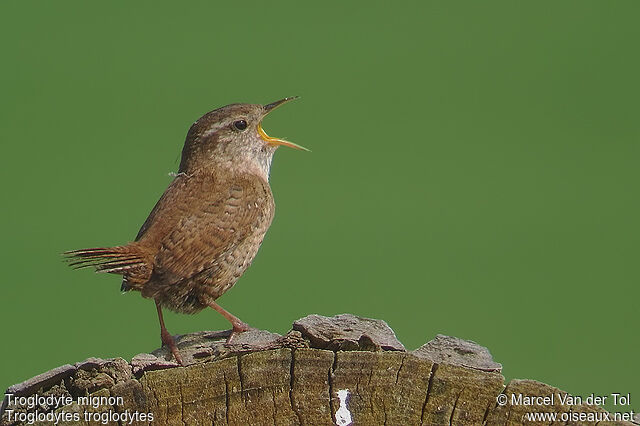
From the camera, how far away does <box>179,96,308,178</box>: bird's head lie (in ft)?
17.2

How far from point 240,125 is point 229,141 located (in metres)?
0.18

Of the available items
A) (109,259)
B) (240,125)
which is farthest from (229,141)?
(109,259)

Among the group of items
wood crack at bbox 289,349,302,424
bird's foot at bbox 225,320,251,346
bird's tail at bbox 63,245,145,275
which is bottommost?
wood crack at bbox 289,349,302,424

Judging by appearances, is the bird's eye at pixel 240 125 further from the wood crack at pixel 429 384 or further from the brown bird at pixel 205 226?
the wood crack at pixel 429 384

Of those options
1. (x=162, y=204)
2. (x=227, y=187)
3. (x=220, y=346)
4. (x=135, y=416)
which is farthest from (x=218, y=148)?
(x=135, y=416)

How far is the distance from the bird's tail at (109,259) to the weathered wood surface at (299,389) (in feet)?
3.59

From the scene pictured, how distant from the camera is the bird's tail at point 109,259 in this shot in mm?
3881

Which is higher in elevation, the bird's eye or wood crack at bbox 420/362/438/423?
the bird's eye

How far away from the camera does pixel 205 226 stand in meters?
4.51

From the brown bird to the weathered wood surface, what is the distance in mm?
684

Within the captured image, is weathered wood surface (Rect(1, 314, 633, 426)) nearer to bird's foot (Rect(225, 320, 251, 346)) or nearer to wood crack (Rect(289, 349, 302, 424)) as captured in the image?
wood crack (Rect(289, 349, 302, 424))

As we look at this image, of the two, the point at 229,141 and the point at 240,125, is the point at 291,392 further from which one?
the point at 240,125

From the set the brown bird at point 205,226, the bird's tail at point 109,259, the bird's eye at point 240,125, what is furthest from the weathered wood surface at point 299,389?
the bird's eye at point 240,125

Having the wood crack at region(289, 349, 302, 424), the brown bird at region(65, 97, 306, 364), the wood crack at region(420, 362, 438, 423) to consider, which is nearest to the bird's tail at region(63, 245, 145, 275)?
the brown bird at region(65, 97, 306, 364)
